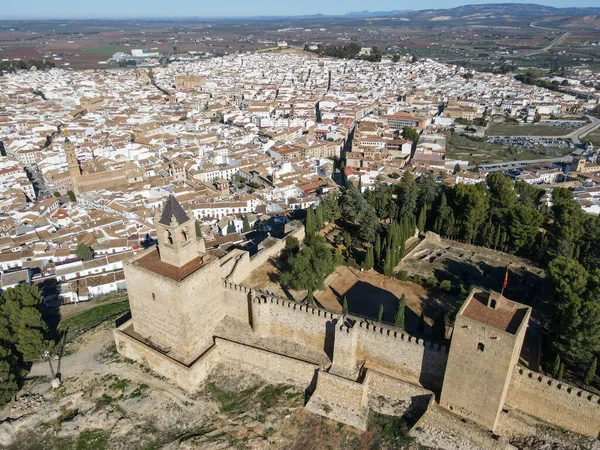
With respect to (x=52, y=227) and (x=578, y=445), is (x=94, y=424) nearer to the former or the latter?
(x=578, y=445)

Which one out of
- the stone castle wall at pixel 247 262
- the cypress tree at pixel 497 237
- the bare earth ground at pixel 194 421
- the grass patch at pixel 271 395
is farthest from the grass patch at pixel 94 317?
the cypress tree at pixel 497 237

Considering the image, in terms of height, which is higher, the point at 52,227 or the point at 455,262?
the point at 455,262

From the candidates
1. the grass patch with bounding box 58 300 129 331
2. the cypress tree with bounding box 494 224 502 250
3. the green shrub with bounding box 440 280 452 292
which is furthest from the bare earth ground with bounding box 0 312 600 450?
the cypress tree with bounding box 494 224 502 250

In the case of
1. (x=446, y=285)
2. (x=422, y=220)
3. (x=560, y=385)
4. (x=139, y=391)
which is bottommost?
(x=139, y=391)

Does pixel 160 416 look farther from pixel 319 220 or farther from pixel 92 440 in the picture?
pixel 319 220

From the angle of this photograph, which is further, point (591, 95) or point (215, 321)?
point (591, 95)

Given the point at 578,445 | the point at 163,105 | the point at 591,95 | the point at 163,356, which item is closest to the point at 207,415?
the point at 163,356

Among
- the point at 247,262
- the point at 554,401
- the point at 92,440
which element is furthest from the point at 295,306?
the point at 554,401

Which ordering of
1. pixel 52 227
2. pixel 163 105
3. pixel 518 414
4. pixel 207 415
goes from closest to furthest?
pixel 518 414 < pixel 207 415 < pixel 52 227 < pixel 163 105
